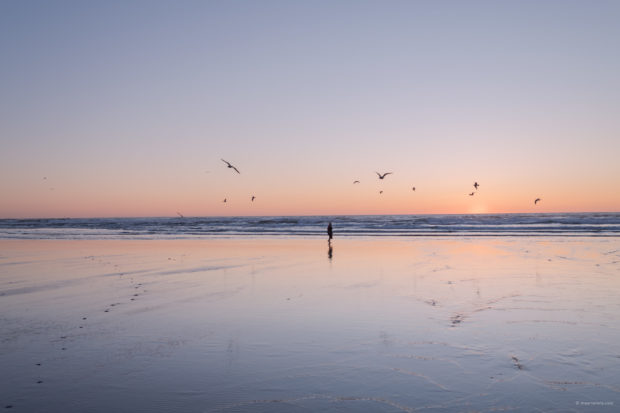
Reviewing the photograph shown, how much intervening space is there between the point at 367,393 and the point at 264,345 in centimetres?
230

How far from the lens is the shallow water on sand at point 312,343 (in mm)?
5207

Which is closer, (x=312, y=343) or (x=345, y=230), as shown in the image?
(x=312, y=343)

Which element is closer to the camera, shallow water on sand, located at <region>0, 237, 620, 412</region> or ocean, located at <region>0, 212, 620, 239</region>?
shallow water on sand, located at <region>0, 237, 620, 412</region>

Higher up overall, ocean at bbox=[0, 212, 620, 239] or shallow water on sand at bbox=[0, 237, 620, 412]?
ocean at bbox=[0, 212, 620, 239]

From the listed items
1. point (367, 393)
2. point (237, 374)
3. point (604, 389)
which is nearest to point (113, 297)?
point (237, 374)

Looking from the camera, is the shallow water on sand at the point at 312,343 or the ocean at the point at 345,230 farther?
the ocean at the point at 345,230

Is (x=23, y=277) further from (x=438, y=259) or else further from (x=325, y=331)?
(x=438, y=259)

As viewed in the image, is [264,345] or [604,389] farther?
[264,345]

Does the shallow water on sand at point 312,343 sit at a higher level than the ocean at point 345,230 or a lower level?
lower

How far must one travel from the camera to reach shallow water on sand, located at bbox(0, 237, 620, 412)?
521 centimetres

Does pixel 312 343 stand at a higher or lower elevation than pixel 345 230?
lower

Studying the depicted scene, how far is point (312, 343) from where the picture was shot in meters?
7.25

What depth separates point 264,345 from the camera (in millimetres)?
7156

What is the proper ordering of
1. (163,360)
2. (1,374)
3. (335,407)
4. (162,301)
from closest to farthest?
1. (335,407)
2. (1,374)
3. (163,360)
4. (162,301)
